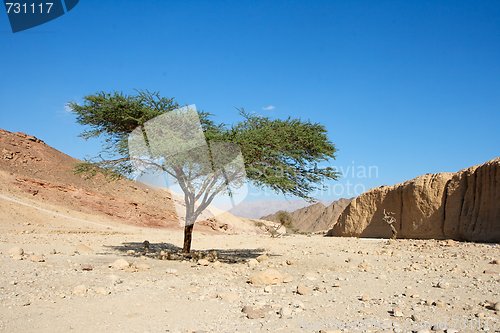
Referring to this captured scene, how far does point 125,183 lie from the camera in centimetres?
4969

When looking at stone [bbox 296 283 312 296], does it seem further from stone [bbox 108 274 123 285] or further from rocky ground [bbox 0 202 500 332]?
stone [bbox 108 274 123 285]

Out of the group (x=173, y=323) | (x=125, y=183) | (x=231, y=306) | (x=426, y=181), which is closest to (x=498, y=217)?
(x=426, y=181)

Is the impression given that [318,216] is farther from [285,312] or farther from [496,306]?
[285,312]

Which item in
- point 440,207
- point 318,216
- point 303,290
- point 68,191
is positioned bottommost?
point 303,290

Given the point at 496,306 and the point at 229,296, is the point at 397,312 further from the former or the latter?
the point at 229,296

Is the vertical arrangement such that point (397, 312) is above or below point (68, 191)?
below

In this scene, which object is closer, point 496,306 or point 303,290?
point 496,306

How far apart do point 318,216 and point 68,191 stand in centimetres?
4088

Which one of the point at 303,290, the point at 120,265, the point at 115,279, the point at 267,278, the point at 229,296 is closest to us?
the point at 229,296

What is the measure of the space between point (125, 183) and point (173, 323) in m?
46.6

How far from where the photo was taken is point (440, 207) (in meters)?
19.8

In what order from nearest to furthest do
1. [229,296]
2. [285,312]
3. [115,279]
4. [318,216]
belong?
1. [285,312]
2. [229,296]
3. [115,279]
4. [318,216]

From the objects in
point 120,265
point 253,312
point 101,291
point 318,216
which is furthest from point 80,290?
point 318,216

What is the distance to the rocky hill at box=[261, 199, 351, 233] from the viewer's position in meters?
64.4
